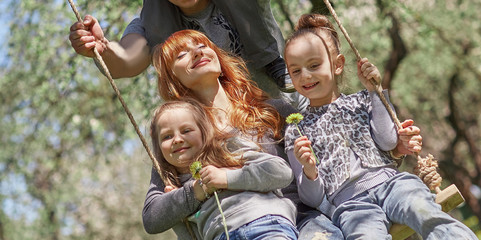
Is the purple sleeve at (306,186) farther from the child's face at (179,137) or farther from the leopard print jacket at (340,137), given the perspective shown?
the child's face at (179,137)

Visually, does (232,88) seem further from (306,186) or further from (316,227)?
(316,227)

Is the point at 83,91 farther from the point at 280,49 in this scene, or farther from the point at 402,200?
the point at 402,200

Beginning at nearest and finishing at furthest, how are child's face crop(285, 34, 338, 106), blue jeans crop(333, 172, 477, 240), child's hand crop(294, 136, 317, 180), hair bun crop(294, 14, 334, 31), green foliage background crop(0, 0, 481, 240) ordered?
blue jeans crop(333, 172, 477, 240) → child's hand crop(294, 136, 317, 180) → child's face crop(285, 34, 338, 106) → hair bun crop(294, 14, 334, 31) → green foliage background crop(0, 0, 481, 240)

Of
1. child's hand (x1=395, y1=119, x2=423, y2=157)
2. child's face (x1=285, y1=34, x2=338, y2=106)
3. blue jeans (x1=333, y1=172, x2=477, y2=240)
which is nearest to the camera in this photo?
blue jeans (x1=333, y1=172, x2=477, y2=240)

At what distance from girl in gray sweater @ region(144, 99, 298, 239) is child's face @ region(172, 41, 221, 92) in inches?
4.2

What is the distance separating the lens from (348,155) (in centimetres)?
290

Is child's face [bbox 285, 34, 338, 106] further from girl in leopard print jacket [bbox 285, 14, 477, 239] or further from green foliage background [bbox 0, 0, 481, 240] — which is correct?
green foliage background [bbox 0, 0, 481, 240]

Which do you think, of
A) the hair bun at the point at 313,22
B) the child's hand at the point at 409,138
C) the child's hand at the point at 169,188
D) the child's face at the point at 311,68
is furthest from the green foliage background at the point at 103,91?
the child's hand at the point at 169,188

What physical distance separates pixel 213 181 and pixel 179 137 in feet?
0.84

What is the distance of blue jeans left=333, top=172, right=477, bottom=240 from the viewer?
8.54 feet

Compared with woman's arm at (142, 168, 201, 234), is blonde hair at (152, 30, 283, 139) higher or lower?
higher

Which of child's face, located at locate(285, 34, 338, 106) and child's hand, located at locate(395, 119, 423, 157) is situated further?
child's face, located at locate(285, 34, 338, 106)

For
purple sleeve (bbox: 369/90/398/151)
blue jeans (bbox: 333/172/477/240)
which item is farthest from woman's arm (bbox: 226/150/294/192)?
purple sleeve (bbox: 369/90/398/151)

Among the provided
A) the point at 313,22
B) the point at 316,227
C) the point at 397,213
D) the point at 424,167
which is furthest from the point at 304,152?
the point at 313,22
